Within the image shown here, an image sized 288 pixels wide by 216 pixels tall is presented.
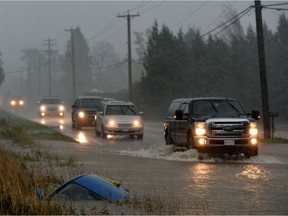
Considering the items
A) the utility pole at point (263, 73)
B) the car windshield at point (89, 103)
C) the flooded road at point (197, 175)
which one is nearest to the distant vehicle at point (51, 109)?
the car windshield at point (89, 103)

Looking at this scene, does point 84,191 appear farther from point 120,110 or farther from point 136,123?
point 120,110

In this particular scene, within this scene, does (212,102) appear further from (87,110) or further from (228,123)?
(87,110)

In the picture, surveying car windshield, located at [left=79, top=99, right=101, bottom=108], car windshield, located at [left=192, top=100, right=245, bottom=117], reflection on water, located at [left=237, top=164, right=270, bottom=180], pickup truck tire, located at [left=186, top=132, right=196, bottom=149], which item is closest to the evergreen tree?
car windshield, located at [left=79, top=99, right=101, bottom=108]

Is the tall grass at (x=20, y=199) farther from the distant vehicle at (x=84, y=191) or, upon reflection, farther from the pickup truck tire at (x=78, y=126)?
the pickup truck tire at (x=78, y=126)

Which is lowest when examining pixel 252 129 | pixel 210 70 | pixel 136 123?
pixel 252 129

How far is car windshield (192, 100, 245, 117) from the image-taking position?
65.3 feet

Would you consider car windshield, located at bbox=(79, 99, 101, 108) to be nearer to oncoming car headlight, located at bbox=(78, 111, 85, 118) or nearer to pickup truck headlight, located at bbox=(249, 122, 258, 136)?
oncoming car headlight, located at bbox=(78, 111, 85, 118)

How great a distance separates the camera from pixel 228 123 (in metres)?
18.7

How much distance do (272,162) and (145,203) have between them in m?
9.25

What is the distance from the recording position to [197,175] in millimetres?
15453

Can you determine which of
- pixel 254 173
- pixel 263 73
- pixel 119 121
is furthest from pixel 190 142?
pixel 119 121

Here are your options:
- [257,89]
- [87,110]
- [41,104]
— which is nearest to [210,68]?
[257,89]

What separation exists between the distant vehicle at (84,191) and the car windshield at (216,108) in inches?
374

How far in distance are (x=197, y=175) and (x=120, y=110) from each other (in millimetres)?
16121
